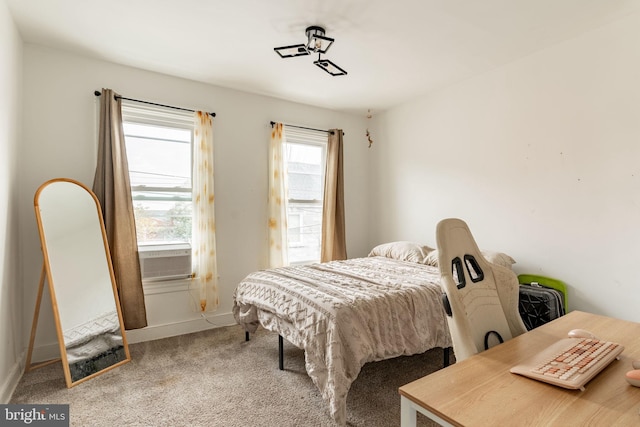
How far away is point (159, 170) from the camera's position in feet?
10.9

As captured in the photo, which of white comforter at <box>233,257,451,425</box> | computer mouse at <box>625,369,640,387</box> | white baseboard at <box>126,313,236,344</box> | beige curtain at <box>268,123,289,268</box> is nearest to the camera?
computer mouse at <box>625,369,640,387</box>

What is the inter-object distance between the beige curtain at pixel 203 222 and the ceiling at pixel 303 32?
0.65 meters

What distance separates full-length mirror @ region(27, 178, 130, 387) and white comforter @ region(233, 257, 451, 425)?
105 centimetres

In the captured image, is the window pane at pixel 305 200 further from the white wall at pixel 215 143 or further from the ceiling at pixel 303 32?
the ceiling at pixel 303 32

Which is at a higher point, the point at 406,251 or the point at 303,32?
the point at 303,32

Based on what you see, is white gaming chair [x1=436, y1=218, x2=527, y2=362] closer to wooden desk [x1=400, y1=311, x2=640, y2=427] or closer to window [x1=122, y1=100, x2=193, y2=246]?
wooden desk [x1=400, y1=311, x2=640, y2=427]

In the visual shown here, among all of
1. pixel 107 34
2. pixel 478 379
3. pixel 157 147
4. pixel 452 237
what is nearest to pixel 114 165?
pixel 157 147

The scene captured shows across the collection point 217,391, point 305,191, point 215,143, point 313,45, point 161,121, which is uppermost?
point 313,45

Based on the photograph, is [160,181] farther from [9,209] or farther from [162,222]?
[9,209]

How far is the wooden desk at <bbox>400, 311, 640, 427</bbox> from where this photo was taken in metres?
0.77

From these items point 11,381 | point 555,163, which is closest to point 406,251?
point 555,163

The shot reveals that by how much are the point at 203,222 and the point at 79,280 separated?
1.16 m

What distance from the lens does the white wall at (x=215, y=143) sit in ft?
9.05

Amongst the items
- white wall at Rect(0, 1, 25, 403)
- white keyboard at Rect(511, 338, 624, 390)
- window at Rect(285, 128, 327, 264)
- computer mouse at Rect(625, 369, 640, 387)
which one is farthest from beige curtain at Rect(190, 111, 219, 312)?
computer mouse at Rect(625, 369, 640, 387)
